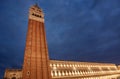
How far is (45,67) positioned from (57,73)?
338 inches

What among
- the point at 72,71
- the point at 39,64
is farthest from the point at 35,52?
the point at 72,71

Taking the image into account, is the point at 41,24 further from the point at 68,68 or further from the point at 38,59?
the point at 68,68

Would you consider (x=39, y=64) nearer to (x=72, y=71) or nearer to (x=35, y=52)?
(x=35, y=52)

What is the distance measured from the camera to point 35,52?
24266 mm

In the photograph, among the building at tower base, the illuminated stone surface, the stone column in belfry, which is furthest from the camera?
the building at tower base

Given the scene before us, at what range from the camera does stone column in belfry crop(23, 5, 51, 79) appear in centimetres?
2209

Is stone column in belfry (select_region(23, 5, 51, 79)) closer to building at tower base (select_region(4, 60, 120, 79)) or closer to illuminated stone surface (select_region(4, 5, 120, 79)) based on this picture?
illuminated stone surface (select_region(4, 5, 120, 79))

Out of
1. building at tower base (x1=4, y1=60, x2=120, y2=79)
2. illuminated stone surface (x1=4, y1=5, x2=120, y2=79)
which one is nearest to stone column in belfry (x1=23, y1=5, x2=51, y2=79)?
illuminated stone surface (x1=4, y1=5, x2=120, y2=79)

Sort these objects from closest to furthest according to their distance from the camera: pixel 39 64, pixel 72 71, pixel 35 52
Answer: pixel 39 64
pixel 35 52
pixel 72 71

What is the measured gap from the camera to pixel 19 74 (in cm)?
2911

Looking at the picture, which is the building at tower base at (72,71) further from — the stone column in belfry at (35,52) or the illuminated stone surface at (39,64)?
the stone column in belfry at (35,52)

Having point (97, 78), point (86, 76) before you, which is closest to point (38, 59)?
point (86, 76)

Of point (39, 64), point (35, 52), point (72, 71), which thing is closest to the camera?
point (39, 64)

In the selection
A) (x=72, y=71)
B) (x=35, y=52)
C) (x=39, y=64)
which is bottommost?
(x=72, y=71)
